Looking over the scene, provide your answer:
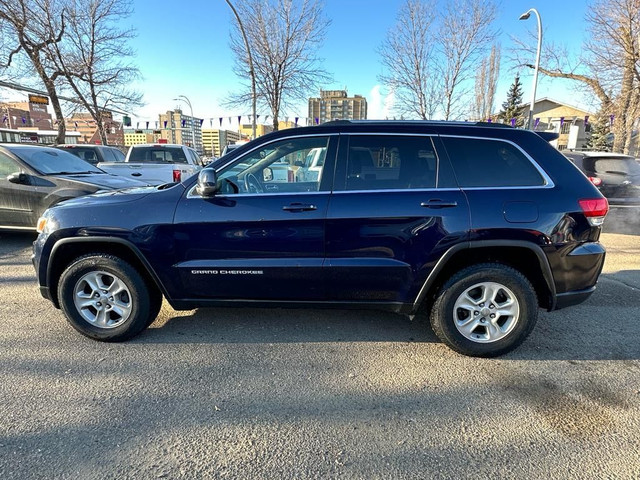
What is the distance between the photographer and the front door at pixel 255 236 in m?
2.90

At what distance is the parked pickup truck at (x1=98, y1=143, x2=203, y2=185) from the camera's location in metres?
9.52

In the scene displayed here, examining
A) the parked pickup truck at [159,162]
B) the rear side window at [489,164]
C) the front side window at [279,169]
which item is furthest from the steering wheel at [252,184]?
the parked pickup truck at [159,162]

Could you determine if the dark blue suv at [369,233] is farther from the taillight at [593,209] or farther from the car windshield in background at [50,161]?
the car windshield in background at [50,161]

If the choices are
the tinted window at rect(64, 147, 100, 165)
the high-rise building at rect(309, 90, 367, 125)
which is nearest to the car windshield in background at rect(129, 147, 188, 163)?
the tinted window at rect(64, 147, 100, 165)

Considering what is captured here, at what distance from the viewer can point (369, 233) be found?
2.87 meters

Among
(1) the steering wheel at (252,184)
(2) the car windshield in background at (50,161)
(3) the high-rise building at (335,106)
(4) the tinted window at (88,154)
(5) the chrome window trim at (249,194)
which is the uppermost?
(3) the high-rise building at (335,106)

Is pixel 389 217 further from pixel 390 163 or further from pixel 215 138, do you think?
pixel 215 138

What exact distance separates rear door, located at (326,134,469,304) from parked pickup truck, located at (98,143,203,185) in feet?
25.5

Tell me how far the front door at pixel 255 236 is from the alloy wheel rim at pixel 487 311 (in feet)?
3.79

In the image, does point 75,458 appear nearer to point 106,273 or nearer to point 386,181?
point 106,273

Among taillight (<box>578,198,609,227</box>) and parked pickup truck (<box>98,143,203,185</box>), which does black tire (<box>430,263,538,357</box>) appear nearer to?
taillight (<box>578,198,609,227</box>)

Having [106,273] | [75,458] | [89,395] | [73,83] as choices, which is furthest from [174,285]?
[73,83]

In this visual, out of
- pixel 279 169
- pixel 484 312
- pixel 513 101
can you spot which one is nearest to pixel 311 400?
pixel 484 312

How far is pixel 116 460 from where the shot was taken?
1.97 meters
